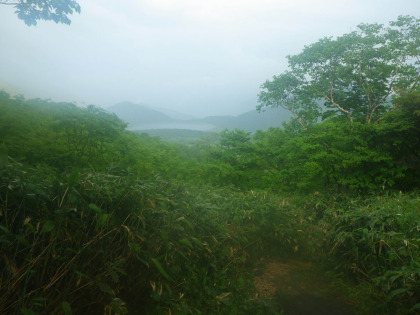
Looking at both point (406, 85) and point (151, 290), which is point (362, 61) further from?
point (151, 290)

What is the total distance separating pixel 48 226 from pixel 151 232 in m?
1.05

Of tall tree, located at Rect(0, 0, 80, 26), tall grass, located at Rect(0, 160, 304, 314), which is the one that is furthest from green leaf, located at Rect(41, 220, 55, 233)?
tall tree, located at Rect(0, 0, 80, 26)

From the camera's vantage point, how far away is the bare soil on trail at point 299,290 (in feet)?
10.3

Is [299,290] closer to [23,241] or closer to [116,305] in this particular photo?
[116,305]

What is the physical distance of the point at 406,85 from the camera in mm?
12719

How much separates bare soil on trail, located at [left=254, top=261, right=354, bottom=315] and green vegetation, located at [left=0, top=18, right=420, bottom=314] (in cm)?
16

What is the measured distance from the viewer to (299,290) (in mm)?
3531

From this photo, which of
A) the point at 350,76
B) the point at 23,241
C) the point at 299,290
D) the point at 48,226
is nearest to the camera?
the point at 23,241

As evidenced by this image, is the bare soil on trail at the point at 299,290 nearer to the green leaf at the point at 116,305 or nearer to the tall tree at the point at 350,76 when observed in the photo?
the green leaf at the point at 116,305

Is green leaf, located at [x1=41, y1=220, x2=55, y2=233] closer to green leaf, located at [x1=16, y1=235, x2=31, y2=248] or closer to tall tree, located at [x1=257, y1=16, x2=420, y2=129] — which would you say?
green leaf, located at [x1=16, y1=235, x2=31, y2=248]

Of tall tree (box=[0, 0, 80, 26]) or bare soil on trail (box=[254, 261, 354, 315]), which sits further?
tall tree (box=[0, 0, 80, 26])

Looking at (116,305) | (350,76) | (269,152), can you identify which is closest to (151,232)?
(116,305)

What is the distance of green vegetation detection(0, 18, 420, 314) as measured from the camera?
7.22 feet

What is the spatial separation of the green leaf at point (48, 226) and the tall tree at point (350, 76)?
14601mm
